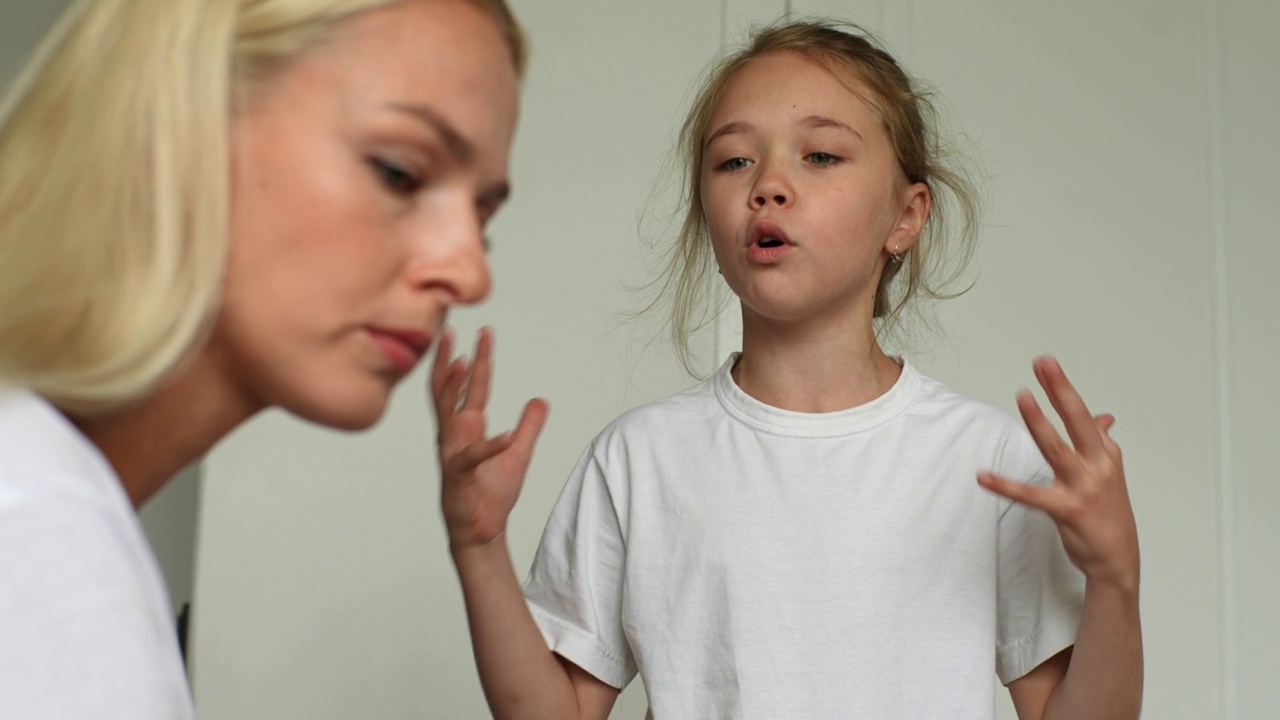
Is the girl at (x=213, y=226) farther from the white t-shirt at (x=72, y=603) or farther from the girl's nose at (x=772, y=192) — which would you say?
the girl's nose at (x=772, y=192)

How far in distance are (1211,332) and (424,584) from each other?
4.73ft

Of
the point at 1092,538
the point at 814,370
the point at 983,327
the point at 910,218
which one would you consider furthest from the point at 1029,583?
the point at 983,327

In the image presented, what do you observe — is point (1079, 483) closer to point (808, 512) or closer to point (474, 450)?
point (808, 512)

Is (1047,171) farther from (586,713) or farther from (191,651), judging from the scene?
(191,651)

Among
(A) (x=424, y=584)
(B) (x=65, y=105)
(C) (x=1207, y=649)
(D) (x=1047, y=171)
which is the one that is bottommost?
(C) (x=1207, y=649)

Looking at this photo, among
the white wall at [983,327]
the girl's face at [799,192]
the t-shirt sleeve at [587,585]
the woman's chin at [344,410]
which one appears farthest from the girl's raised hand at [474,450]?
the white wall at [983,327]

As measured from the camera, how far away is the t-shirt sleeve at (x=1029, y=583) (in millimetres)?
1284

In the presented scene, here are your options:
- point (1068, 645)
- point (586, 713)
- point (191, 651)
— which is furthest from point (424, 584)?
point (1068, 645)

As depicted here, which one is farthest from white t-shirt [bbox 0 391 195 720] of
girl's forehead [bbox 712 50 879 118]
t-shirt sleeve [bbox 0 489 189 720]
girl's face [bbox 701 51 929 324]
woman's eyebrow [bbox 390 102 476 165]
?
girl's forehead [bbox 712 50 879 118]

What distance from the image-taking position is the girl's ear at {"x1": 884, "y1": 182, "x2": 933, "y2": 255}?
4.88 feet

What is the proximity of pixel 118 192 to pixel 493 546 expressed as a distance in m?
0.66

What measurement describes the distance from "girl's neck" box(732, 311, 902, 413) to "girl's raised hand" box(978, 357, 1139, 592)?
27 cm

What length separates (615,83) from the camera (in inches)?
89.0

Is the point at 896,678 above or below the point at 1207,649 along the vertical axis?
above
